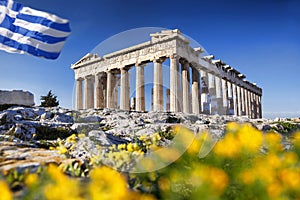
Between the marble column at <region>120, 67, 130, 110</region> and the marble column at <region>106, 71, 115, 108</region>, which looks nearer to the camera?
the marble column at <region>120, 67, 130, 110</region>

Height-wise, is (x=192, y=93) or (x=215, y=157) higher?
(x=192, y=93)

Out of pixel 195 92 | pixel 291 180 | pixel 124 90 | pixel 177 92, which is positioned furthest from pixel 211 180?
pixel 124 90

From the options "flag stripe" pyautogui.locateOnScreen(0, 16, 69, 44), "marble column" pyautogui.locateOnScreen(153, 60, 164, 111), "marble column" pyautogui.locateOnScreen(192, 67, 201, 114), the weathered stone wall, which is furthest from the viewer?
"marble column" pyautogui.locateOnScreen(192, 67, 201, 114)

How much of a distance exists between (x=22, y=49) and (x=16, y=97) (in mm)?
12815

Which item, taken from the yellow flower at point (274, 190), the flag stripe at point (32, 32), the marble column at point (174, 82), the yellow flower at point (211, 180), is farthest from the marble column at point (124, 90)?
the yellow flower at point (274, 190)

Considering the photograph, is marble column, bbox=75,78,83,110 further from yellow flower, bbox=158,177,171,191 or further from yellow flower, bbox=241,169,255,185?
yellow flower, bbox=241,169,255,185

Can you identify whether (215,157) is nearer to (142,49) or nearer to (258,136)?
(258,136)

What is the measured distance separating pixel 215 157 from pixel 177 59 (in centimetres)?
2250

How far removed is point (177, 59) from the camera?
24.8 m

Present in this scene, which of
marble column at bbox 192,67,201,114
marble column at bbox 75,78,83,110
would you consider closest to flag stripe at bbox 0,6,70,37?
marble column at bbox 192,67,201,114

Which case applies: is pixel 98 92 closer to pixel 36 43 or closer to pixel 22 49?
pixel 22 49

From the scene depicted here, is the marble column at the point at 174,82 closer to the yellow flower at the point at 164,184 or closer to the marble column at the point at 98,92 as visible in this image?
the marble column at the point at 98,92

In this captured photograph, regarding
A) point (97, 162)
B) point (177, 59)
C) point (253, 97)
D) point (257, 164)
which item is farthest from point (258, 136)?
point (253, 97)

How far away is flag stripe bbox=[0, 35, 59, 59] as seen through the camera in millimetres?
7160
